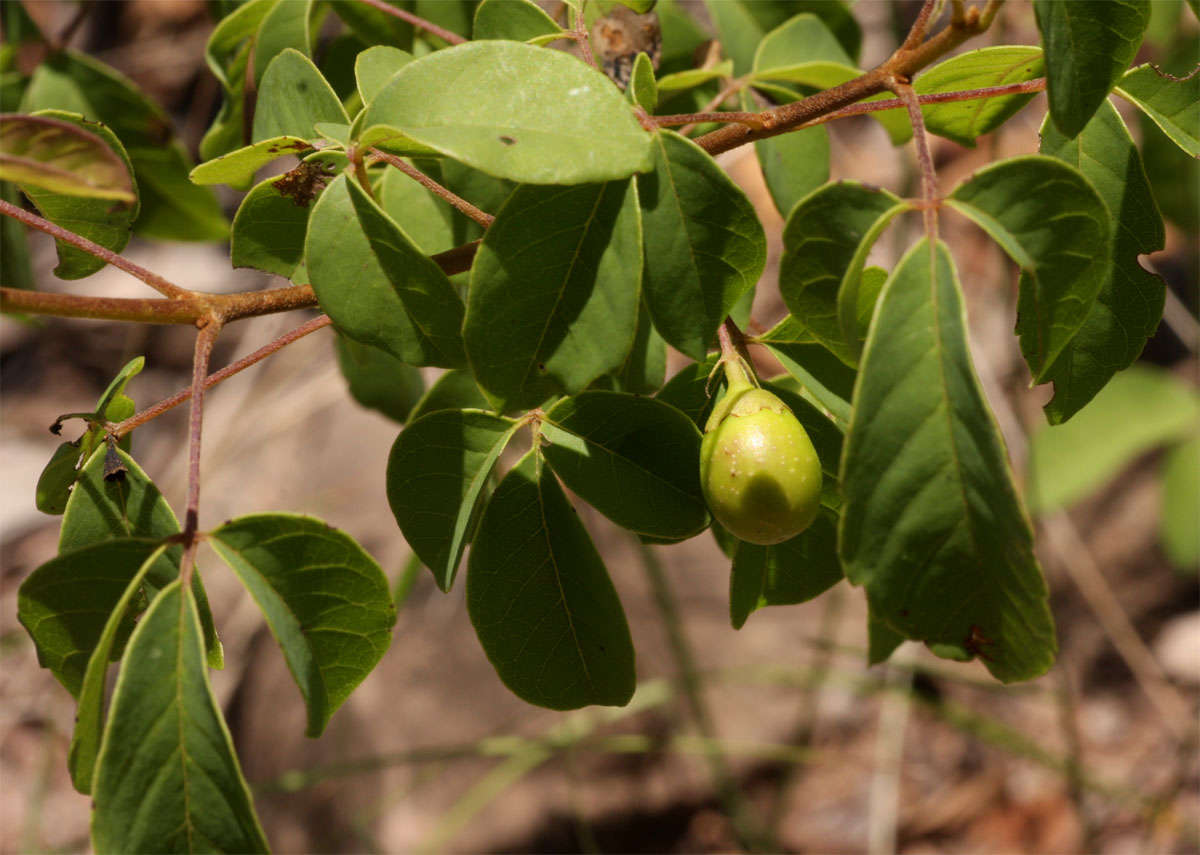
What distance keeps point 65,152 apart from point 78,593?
387mm

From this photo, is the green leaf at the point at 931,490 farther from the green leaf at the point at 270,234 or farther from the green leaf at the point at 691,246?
the green leaf at the point at 270,234

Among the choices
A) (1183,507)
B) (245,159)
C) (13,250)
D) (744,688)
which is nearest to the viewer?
(245,159)

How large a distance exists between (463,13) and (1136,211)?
2.92 feet

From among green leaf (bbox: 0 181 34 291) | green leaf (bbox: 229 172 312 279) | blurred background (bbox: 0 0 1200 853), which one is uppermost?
green leaf (bbox: 229 172 312 279)

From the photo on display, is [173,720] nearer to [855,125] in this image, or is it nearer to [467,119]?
[467,119]

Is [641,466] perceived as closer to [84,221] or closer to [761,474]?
[761,474]

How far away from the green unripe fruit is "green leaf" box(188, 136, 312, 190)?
0.48 metres

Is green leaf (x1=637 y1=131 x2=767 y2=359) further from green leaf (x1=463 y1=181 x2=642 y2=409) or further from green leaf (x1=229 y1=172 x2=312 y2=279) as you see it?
green leaf (x1=229 y1=172 x2=312 y2=279)

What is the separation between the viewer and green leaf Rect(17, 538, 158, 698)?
900 mm

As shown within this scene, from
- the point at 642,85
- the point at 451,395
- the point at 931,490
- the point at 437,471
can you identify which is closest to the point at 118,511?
the point at 437,471

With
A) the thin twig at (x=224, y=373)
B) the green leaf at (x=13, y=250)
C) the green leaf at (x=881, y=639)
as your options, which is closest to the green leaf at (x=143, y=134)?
the green leaf at (x=13, y=250)

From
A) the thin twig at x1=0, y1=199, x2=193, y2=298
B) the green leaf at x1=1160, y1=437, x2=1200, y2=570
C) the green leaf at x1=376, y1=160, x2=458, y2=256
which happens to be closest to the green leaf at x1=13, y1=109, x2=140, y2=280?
the thin twig at x1=0, y1=199, x2=193, y2=298

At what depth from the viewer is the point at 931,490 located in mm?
774

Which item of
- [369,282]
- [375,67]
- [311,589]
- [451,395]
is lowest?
[451,395]
